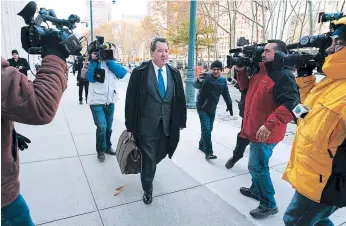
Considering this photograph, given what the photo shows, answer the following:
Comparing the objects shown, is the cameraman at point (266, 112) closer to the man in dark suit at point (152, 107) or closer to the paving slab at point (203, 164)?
the man in dark suit at point (152, 107)

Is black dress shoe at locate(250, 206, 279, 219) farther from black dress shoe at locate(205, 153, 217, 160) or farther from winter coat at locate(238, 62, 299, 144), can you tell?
black dress shoe at locate(205, 153, 217, 160)

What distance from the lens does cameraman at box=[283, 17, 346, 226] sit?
5.24ft

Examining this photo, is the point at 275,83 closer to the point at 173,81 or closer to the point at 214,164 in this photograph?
the point at 173,81

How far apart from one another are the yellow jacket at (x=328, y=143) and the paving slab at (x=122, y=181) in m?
1.93

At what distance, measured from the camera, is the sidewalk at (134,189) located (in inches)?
107

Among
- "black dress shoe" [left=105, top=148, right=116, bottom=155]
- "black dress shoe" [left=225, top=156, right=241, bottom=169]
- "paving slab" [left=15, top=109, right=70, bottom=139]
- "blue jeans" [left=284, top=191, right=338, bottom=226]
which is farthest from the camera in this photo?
"paving slab" [left=15, top=109, right=70, bottom=139]

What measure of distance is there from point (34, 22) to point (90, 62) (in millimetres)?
2833

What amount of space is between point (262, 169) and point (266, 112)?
2.00 ft

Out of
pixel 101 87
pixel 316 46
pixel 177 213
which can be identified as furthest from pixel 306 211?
pixel 101 87

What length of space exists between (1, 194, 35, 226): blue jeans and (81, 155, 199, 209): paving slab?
132cm

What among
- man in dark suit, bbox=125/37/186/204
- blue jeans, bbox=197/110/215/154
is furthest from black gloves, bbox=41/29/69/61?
blue jeans, bbox=197/110/215/154

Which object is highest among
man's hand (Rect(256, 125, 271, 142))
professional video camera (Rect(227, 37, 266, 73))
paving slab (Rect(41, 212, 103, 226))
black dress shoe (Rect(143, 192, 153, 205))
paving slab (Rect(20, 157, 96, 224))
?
professional video camera (Rect(227, 37, 266, 73))

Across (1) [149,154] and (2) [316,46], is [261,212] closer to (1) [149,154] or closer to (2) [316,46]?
(1) [149,154]

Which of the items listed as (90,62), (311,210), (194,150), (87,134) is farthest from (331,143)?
(87,134)
